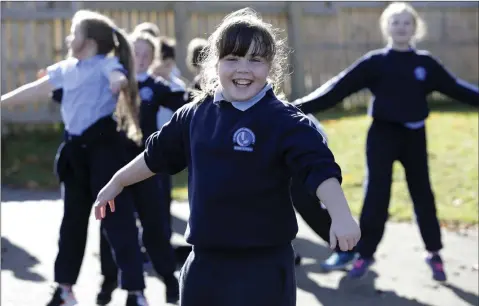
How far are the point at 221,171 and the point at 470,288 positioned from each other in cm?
343

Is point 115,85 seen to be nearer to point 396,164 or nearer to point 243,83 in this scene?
point 243,83

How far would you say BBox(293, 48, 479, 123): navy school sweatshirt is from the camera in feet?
20.4

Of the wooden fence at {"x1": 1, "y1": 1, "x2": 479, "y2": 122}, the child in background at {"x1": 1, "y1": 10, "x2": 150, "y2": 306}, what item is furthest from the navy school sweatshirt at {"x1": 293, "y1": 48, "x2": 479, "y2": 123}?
the wooden fence at {"x1": 1, "y1": 1, "x2": 479, "y2": 122}

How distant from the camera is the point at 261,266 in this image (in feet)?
11.0

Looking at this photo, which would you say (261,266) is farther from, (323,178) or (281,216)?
(323,178)

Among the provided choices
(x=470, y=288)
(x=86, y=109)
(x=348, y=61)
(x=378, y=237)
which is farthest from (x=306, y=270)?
(x=348, y=61)

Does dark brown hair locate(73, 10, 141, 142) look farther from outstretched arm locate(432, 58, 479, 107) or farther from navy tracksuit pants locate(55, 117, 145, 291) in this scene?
outstretched arm locate(432, 58, 479, 107)

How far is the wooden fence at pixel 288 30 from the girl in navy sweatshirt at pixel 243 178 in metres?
9.88

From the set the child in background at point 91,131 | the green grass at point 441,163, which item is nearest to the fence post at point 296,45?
the green grass at point 441,163

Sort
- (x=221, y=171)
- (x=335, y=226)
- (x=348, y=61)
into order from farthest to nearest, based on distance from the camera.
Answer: (x=348, y=61), (x=221, y=171), (x=335, y=226)

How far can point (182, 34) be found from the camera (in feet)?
48.9

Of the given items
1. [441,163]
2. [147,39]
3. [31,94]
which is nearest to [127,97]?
[31,94]

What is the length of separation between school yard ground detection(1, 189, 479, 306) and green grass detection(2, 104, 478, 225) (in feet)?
3.64

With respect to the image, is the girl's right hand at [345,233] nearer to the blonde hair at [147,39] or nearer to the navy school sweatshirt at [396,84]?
the navy school sweatshirt at [396,84]
